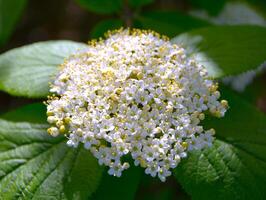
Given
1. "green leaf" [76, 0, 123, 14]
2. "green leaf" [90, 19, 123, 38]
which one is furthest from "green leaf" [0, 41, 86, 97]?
"green leaf" [76, 0, 123, 14]

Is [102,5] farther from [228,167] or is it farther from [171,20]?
[228,167]

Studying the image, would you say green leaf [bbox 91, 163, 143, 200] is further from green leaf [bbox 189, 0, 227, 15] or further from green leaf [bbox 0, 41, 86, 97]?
green leaf [bbox 189, 0, 227, 15]

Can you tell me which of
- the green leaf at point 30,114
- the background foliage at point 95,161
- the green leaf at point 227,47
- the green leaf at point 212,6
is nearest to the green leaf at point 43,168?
the background foliage at point 95,161

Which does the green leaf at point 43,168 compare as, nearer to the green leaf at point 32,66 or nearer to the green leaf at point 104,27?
the green leaf at point 32,66

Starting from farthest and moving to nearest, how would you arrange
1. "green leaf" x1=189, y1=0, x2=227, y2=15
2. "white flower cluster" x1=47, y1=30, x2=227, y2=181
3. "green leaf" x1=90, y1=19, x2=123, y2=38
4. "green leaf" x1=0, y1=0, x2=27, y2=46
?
"green leaf" x1=189, y1=0, x2=227, y2=15, "green leaf" x1=0, y1=0, x2=27, y2=46, "green leaf" x1=90, y1=19, x2=123, y2=38, "white flower cluster" x1=47, y1=30, x2=227, y2=181

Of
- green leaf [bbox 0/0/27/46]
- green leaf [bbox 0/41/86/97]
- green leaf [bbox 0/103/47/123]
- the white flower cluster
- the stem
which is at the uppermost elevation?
the white flower cluster
